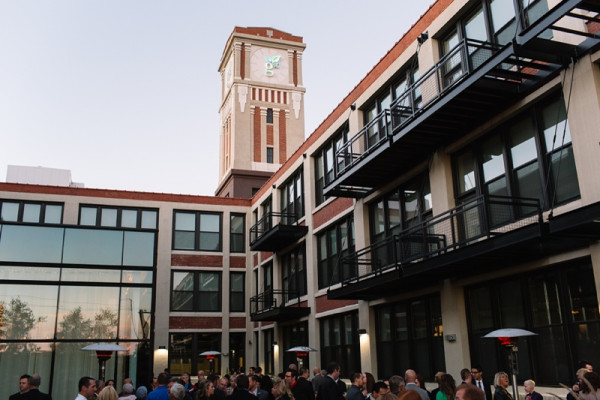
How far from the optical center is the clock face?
43.5m

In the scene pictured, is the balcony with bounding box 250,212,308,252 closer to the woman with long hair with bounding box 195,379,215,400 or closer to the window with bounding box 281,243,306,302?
the window with bounding box 281,243,306,302

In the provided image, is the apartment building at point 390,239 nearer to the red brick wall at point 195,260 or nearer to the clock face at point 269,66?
the red brick wall at point 195,260

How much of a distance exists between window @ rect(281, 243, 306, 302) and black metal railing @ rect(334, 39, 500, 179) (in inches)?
264

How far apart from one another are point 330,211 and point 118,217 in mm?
14030

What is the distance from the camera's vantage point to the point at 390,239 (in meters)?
15.7

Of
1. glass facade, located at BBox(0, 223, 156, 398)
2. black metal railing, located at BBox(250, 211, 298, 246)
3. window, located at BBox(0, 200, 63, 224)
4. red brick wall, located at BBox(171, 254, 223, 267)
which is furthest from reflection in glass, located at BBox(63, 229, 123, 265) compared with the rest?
black metal railing, located at BBox(250, 211, 298, 246)

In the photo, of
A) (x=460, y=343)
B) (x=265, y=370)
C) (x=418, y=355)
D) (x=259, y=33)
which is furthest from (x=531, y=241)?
(x=259, y=33)

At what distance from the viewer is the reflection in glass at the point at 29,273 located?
2584 cm

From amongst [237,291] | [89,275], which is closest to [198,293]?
[237,291]

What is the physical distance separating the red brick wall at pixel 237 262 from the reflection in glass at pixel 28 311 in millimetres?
9468

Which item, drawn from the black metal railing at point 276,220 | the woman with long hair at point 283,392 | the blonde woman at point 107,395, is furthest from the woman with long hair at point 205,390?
the black metal railing at point 276,220

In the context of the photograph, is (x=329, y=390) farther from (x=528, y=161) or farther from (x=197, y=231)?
A: (x=197, y=231)

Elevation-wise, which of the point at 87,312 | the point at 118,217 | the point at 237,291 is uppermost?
the point at 118,217

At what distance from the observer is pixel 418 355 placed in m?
Answer: 16.4
